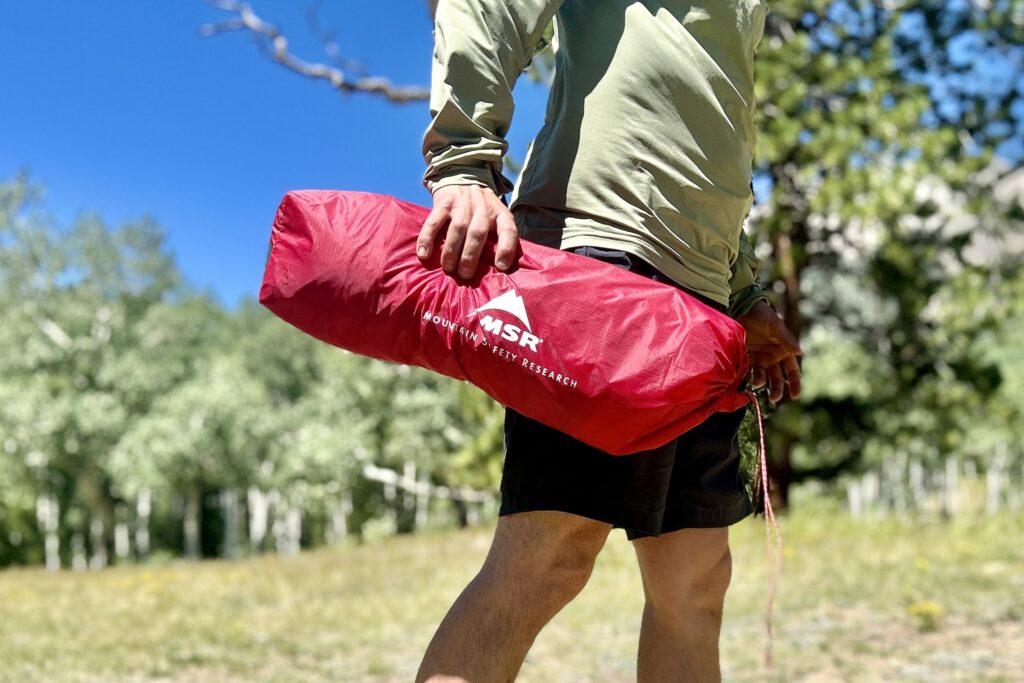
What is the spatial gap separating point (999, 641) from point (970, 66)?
268 inches

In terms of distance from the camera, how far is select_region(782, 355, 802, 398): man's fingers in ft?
6.55

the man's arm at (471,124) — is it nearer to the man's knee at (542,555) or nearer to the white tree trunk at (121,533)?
the man's knee at (542,555)

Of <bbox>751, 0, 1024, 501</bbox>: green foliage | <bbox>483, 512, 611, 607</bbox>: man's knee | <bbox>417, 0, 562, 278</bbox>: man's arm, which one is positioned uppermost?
<bbox>751, 0, 1024, 501</bbox>: green foliage

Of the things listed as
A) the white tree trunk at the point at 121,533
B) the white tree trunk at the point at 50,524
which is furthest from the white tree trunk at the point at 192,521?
the white tree trunk at the point at 50,524

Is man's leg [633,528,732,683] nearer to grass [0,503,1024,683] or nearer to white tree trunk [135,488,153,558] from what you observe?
grass [0,503,1024,683]

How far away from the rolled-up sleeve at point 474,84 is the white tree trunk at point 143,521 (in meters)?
28.5

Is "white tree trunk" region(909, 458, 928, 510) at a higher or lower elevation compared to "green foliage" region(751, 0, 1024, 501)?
lower

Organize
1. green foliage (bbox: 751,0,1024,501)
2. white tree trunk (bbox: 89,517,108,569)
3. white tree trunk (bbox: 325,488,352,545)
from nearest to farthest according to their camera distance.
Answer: green foliage (bbox: 751,0,1024,501), white tree trunk (bbox: 325,488,352,545), white tree trunk (bbox: 89,517,108,569)

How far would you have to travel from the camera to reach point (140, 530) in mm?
29641

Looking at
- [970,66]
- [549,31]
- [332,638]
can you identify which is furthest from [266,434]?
[549,31]

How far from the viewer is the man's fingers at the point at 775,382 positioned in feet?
6.46

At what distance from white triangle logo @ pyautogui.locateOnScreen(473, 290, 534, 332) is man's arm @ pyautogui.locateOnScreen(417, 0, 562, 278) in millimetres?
43

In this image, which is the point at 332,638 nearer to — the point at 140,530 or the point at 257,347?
the point at 140,530

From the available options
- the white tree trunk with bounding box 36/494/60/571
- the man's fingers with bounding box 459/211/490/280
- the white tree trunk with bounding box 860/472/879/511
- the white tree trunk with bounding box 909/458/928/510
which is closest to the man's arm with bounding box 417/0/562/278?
the man's fingers with bounding box 459/211/490/280
